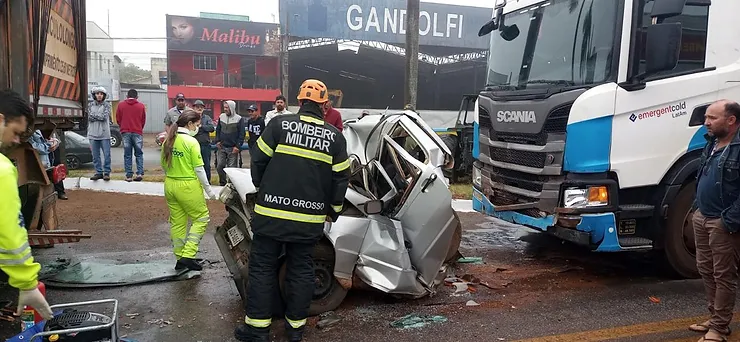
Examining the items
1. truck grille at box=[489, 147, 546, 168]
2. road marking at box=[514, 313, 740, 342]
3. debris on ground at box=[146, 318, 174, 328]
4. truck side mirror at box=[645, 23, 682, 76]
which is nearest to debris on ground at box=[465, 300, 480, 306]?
road marking at box=[514, 313, 740, 342]

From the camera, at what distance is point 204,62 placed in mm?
28656

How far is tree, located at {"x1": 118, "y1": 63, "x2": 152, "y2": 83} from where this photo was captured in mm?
63281

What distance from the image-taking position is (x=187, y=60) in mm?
28516

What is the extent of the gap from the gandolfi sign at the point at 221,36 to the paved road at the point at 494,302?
911 inches

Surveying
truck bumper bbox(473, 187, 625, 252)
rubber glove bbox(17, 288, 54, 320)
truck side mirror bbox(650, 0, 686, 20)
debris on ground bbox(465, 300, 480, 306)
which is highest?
truck side mirror bbox(650, 0, 686, 20)

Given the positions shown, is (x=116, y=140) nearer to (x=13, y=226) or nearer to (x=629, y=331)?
(x=13, y=226)

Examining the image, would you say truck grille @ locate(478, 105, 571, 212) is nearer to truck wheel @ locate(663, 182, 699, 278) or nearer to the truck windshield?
the truck windshield

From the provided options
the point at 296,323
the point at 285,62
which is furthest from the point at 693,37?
the point at 285,62

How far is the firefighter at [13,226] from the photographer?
92.4 inches

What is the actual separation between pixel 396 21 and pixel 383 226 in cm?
1631

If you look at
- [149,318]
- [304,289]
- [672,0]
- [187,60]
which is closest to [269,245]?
[304,289]

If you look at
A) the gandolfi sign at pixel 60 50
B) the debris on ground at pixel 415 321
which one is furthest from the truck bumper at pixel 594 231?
the gandolfi sign at pixel 60 50

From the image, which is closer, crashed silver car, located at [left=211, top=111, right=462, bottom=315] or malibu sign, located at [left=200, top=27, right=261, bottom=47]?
crashed silver car, located at [left=211, top=111, right=462, bottom=315]

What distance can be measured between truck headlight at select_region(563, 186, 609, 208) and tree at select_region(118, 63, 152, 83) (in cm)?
6455
